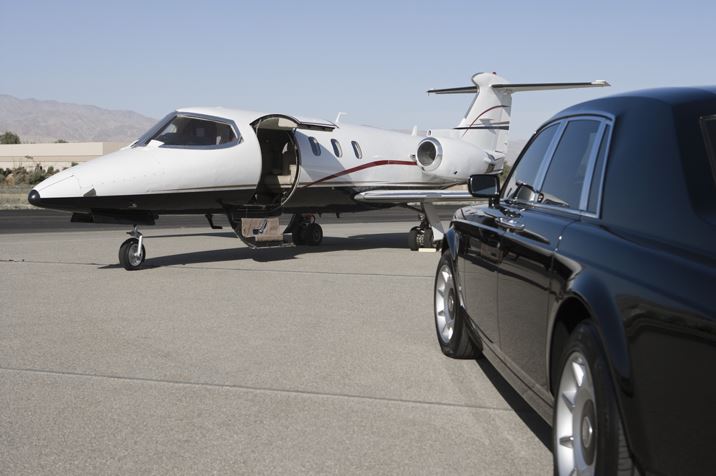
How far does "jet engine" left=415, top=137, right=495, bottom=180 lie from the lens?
20.2 metres

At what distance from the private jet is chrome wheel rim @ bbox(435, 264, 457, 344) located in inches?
275

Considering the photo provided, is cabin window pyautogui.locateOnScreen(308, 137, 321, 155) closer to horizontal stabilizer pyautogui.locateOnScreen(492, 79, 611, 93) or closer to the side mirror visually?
horizontal stabilizer pyautogui.locateOnScreen(492, 79, 611, 93)

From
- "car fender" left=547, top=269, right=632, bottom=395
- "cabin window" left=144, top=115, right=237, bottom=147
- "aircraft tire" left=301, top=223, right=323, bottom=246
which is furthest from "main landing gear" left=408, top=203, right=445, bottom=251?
"car fender" left=547, top=269, right=632, bottom=395

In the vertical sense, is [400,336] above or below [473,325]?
below

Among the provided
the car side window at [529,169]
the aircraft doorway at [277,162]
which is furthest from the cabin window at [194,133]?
the car side window at [529,169]

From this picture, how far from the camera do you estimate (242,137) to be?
1431 centimetres

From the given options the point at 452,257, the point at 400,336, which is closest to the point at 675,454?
the point at 452,257

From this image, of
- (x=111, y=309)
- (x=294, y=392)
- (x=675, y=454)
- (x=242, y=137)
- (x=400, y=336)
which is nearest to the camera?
(x=675, y=454)

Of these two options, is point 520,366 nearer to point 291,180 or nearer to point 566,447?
point 566,447

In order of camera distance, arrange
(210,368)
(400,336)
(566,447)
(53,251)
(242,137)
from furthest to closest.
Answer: (53,251) → (242,137) → (400,336) → (210,368) → (566,447)

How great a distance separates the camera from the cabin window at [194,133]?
13.6 metres

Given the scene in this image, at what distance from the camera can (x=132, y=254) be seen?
12.8 meters

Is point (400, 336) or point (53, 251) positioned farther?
point (53, 251)

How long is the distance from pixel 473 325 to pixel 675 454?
306 centimetres
